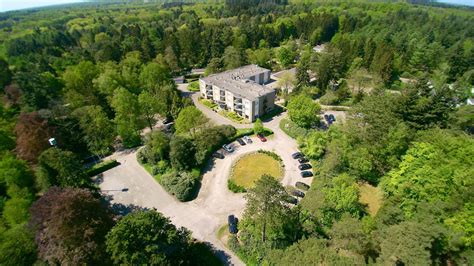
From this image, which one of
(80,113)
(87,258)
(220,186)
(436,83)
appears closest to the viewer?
(87,258)

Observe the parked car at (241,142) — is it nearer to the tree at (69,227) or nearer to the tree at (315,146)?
the tree at (315,146)

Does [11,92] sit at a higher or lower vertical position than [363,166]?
higher

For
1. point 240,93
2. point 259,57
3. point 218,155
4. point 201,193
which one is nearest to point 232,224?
point 201,193

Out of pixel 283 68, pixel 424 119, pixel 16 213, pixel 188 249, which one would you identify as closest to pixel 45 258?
pixel 16 213

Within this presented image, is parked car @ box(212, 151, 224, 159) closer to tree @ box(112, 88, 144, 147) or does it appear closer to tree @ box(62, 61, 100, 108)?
tree @ box(112, 88, 144, 147)

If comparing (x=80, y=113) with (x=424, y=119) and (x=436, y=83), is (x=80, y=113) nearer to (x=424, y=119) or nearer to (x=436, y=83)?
(x=424, y=119)

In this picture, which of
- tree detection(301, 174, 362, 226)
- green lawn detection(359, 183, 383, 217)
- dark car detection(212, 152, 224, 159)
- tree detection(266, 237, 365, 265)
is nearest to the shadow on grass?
dark car detection(212, 152, 224, 159)

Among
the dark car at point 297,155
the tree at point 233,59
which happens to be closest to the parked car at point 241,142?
the dark car at point 297,155
